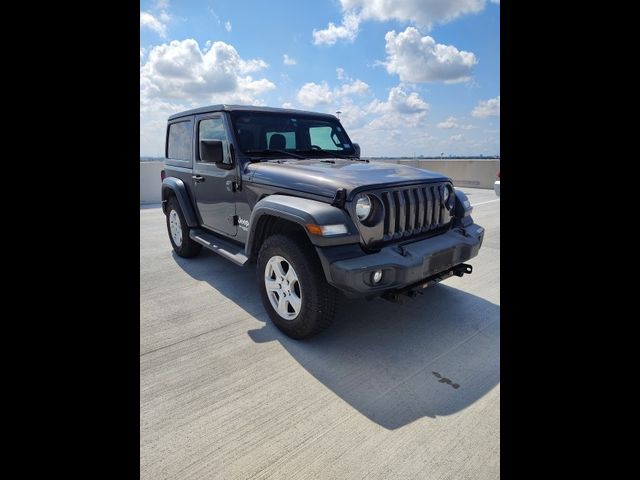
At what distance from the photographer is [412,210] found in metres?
2.94

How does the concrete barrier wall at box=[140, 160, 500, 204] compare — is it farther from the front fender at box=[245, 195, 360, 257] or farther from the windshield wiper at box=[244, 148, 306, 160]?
the front fender at box=[245, 195, 360, 257]

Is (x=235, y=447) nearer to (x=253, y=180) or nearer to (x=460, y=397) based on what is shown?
(x=460, y=397)

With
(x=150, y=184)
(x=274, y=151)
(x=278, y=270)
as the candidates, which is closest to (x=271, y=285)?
(x=278, y=270)

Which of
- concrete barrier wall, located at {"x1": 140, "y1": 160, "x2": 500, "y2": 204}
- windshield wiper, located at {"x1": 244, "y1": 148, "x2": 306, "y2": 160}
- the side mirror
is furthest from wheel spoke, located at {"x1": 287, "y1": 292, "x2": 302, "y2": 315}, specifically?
concrete barrier wall, located at {"x1": 140, "y1": 160, "x2": 500, "y2": 204}

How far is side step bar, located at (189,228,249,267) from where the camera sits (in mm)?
3572

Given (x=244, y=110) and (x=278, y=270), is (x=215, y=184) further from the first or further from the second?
(x=278, y=270)

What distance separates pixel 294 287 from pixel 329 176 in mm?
933

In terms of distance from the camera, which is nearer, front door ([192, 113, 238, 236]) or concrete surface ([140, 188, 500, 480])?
concrete surface ([140, 188, 500, 480])

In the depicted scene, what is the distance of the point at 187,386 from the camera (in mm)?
2400

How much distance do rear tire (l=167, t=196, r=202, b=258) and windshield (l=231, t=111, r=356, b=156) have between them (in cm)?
175

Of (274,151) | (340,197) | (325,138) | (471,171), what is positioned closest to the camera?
(340,197)

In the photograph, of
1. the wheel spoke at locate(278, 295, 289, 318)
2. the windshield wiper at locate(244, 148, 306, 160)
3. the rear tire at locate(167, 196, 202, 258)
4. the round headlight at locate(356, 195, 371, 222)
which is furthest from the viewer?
the rear tire at locate(167, 196, 202, 258)
